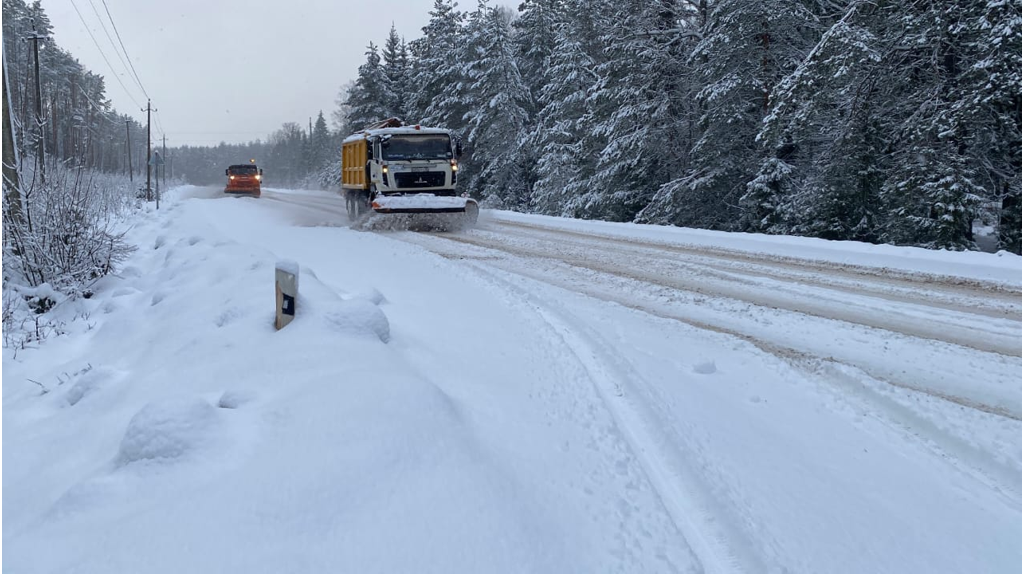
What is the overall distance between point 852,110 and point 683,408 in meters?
14.5

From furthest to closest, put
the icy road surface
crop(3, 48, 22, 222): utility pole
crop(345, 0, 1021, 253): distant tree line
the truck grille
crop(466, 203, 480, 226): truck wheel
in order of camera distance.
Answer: the truck grille → crop(466, 203, 480, 226): truck wheel → crop(345, 0, 1021, 253): distant tree line → crop(3, 48, 22, 222): utility pole → the icy road surface

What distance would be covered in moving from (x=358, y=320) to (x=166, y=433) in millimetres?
2060

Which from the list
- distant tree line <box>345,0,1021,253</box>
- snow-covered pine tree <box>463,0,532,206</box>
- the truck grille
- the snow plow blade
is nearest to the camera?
distant tree line <box>345,0,1021,253</box>

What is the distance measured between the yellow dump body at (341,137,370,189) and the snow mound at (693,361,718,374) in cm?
1607

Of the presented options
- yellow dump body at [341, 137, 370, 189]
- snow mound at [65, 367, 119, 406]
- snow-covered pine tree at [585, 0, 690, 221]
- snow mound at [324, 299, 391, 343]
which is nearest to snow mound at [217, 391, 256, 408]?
snow mound at [324, 299, 391, 343]

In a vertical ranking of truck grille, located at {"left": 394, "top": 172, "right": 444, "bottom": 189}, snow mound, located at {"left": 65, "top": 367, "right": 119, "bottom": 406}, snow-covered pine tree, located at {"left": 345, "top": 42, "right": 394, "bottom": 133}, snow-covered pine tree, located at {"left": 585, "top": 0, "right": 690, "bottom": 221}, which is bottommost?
snow mound, located at {"left": 65, "top": 367, "right": 119, "bottom": 406}

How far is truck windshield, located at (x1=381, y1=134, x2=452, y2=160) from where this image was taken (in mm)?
18297

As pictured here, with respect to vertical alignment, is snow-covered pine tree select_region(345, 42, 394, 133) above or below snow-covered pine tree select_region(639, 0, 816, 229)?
above

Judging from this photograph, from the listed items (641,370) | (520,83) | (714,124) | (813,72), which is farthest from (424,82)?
(641,370)

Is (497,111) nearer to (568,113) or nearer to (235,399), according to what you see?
(568,113)

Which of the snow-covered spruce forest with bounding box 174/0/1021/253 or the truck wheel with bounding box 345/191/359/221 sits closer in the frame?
the snow-covered spruce forest with bounding box 174/0/1021/253

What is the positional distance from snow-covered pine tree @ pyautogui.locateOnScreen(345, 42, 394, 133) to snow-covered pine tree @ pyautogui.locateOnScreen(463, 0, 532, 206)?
12.5m

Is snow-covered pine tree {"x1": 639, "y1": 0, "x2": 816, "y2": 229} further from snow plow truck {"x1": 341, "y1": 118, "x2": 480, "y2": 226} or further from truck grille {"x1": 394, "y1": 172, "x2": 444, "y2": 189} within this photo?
truck grille {"x1": 394, "y1": 172, "x2": 444, "y2": 189}

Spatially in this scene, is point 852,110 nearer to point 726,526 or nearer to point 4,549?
point 726,526
